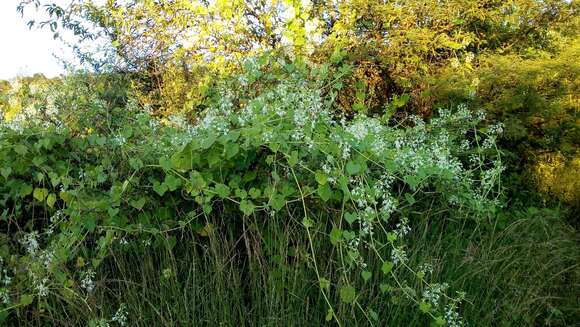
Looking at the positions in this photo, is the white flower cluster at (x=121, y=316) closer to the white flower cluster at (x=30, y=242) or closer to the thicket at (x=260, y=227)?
the thicket at (x=260, y=227)

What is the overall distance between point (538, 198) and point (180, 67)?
3835 millimetres

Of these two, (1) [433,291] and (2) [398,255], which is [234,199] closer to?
(2) [398,255]

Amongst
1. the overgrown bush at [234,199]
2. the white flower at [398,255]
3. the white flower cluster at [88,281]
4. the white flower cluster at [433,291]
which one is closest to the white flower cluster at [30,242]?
the overgrown bush at [234,199]

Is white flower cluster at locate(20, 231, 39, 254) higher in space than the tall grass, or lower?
higher

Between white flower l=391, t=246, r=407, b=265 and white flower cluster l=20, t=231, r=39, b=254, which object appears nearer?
white flower l=391, t=246, r=407, b=265

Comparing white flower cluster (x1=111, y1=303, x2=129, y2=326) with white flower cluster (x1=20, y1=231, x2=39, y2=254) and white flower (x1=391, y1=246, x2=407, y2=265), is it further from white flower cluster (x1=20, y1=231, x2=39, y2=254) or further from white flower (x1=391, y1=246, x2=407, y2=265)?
white flower (x1=391, y1=246, x2=407, y2=265)

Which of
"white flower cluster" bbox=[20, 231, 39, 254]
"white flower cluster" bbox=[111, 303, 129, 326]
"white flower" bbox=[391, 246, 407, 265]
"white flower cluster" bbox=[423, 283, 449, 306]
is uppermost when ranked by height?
"white flower cluster" bbox=[20, 231, 39, 254]

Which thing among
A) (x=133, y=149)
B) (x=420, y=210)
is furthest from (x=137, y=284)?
(x=420, y=210)

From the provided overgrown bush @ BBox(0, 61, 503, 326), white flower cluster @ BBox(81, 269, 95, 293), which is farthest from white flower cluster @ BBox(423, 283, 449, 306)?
white flower cluster @ BBox(81, 269, 95, 293)

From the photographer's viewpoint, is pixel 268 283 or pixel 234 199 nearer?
pixel 268 283

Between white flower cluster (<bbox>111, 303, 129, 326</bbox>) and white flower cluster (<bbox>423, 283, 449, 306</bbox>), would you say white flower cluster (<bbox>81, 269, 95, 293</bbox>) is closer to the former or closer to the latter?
white flower cluster (<bbox>111, 303, 129, 326</bbox>)

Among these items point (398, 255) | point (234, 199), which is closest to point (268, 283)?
point (234, 199)

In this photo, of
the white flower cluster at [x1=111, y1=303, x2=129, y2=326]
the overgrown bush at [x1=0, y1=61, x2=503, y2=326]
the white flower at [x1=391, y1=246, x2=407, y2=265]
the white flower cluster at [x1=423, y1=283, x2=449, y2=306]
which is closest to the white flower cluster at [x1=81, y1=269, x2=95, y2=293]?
the overgrown bush at [x1=0, y1=61, x2=503, y2=326]

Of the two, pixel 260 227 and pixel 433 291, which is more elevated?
pixel 260 227
